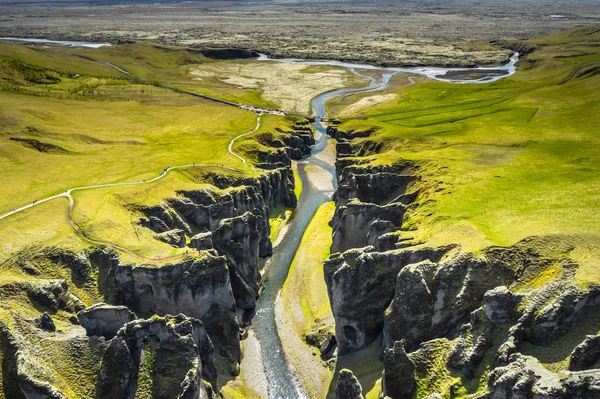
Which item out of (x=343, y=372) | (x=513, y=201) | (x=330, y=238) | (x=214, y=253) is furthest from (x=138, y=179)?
(x=513, y=201)

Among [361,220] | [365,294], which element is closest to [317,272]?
[361,220]

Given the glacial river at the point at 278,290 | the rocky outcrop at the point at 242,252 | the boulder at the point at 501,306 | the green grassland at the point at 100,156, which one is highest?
the boulder at the point at 501,306

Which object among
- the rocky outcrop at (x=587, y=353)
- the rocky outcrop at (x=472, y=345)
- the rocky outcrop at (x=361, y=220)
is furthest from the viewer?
the rocky outcrop at (x=361, y=220)

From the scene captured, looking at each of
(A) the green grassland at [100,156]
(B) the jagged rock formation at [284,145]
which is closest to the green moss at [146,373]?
(A) the green grassland at [100,156]

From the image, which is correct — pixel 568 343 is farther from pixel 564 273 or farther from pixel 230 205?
pixel 230 205

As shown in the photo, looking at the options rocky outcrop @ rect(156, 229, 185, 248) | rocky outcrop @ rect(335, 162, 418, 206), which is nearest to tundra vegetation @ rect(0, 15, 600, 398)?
rocky outcrop @ rect(156, 229, 185, 248)

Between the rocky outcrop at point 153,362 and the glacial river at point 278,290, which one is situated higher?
the rocky outcrop at point 153,362

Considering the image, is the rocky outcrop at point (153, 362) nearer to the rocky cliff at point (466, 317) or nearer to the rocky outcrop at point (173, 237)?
the rocky cliff at point (466, 317)
